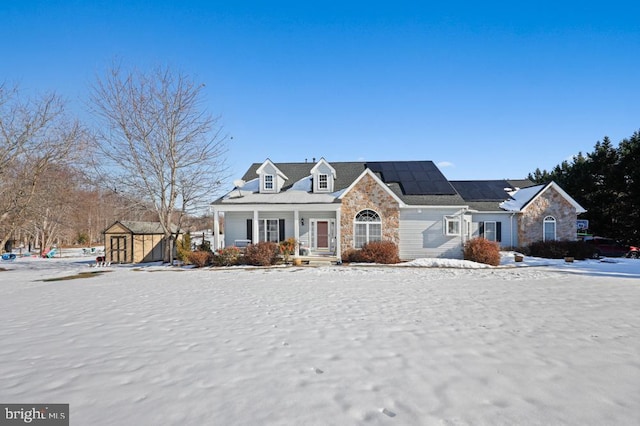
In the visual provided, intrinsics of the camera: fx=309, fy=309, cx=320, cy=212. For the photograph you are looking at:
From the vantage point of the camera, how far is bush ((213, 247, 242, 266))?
1680 centimetres

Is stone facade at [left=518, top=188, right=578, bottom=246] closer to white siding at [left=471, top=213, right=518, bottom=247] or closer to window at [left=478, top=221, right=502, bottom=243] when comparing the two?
white siding at [left=471, top=213, right=518, bottom=247]

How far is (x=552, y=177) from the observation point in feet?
122

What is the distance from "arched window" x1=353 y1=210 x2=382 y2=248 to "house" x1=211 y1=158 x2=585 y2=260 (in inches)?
2.3

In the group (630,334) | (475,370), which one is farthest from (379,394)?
(630,334)

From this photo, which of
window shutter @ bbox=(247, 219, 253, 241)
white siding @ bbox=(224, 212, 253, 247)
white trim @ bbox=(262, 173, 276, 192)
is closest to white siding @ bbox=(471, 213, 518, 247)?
white trim @ bbox=(262, 173, 276, 192)

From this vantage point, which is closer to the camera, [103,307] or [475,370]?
[475,370]

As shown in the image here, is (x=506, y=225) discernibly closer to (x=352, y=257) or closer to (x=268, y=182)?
(x=352, y=257)

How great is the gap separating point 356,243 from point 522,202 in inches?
491

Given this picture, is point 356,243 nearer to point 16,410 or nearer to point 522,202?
point 522,202

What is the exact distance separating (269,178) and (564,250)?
62.0ft

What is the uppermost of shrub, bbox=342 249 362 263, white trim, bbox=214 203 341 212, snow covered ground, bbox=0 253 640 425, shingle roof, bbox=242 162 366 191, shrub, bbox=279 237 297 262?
shingle roof, bbox=242 162 366 191

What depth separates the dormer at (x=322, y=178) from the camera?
19797 mm

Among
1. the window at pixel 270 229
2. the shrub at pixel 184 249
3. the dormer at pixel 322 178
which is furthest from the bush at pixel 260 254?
the dormer at pixel 322 178

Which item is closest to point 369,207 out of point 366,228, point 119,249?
point 366,228
